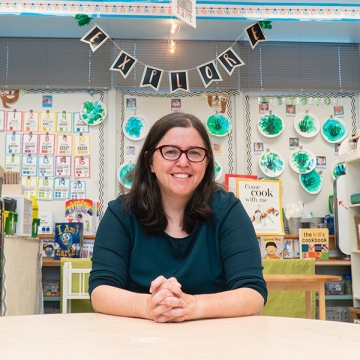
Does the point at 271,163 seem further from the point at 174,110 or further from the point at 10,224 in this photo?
the point at 10,224

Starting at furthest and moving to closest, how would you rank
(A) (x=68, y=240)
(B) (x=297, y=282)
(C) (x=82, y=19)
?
(A) (x=68, y=240), (C) (x=82, y=19), (B) (x=297, y=282)

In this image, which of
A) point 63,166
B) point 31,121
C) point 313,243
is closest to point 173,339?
point 313,243

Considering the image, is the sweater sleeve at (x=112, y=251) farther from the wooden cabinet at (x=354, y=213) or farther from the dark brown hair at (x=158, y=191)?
the wooden cabinet at (x=354, y=213)

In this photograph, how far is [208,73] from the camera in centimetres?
503

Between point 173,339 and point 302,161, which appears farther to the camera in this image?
point 302,161

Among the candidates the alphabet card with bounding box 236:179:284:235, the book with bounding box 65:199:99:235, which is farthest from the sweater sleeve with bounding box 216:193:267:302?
the book with bounding box 65:199:99:235

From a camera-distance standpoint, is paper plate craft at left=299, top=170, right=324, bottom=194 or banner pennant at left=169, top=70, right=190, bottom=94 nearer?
banner pennant at left=169, top=70, right=190, bottom=94

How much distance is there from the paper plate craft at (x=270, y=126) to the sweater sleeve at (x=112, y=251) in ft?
13.1

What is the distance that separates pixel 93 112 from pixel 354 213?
2823mm

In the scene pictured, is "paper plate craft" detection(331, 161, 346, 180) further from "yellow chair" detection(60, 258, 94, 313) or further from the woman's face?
the woman's face

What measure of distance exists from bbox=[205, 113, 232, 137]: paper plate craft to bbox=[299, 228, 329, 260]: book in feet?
4.40

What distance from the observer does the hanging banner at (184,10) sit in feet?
12.3

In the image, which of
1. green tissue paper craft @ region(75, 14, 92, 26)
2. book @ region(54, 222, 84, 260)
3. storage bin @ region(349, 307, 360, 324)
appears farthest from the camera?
book @ region(54, 222, 84, 260)

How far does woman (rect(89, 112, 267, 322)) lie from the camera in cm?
147
